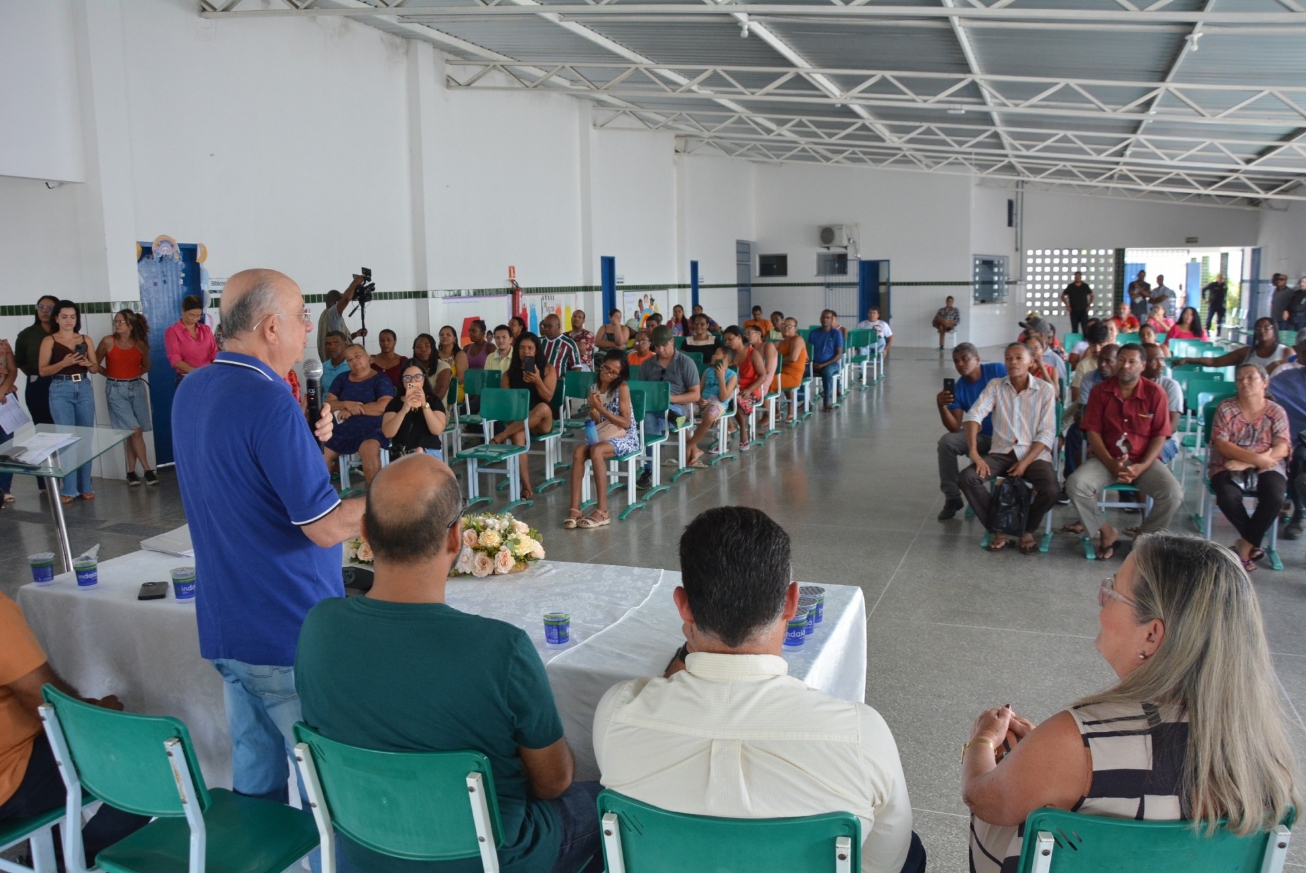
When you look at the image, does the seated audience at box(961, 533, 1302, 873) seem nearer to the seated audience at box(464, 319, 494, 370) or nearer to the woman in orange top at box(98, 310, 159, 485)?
the woman in orange top at box(98, 310, 159, 485)

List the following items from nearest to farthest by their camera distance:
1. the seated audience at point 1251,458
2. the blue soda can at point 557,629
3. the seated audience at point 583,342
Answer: the blue soda can at point 557,629
the seated audience at point 1251,458
the seated audience at point 583,342

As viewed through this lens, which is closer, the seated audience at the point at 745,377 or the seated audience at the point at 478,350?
the seated audience at the point at 745,377

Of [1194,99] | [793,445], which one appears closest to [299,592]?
[793,445]

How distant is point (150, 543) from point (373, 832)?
2.18 m

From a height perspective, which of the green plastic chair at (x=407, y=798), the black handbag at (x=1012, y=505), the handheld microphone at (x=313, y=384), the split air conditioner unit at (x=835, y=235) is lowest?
the black handbag at (x=1012, y=505)

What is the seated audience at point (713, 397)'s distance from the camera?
9094 mm

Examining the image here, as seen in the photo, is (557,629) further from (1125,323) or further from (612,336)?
(612,336)

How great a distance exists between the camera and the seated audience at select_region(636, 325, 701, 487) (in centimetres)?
849

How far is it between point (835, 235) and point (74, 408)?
56.7ft

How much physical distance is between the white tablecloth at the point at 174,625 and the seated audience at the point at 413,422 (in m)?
3.90

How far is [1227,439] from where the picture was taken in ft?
19.0

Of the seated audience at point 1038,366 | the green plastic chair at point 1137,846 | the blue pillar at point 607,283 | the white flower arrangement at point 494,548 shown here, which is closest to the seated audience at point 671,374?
the seated audience at point 1038,366

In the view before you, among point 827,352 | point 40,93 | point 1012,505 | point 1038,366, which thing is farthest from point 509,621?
point 827,352

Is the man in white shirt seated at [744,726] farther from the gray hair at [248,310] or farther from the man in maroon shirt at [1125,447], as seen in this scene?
the man in maroon shirt at [1125,447]
